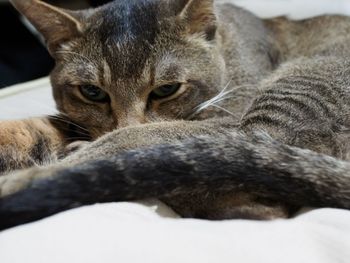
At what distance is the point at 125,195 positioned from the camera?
98 cm

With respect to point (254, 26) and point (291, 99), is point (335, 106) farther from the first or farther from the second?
point (254, 26)

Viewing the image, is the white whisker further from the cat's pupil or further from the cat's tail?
the cat's tail

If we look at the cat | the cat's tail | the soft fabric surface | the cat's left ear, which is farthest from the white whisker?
the soft fabric surface

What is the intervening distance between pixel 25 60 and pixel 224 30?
1.14 m

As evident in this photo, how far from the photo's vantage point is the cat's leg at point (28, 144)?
4.04 feet

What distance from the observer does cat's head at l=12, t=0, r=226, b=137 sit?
4.55 ft

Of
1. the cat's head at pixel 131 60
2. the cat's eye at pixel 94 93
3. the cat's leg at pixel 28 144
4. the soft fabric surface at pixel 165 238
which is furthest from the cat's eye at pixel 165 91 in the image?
the soft fabric surface at pixel 165 238

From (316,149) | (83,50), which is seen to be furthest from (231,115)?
(83,50)

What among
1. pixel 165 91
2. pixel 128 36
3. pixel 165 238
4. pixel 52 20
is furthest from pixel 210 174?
pixel 52 20

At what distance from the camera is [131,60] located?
4.54 ft

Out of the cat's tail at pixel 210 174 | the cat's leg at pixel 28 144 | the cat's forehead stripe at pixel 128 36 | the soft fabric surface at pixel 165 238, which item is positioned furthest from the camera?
the cat's forehead stripe at pixel 128 36

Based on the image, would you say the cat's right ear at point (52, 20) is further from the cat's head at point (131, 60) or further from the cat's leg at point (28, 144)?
the cat's leg at point (28, 144)

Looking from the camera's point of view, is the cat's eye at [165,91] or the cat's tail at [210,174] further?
the cat's eye at [165,91]

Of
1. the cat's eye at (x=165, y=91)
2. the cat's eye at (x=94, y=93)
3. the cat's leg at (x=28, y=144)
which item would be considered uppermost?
the cat's eye at (x=165, y=91)
